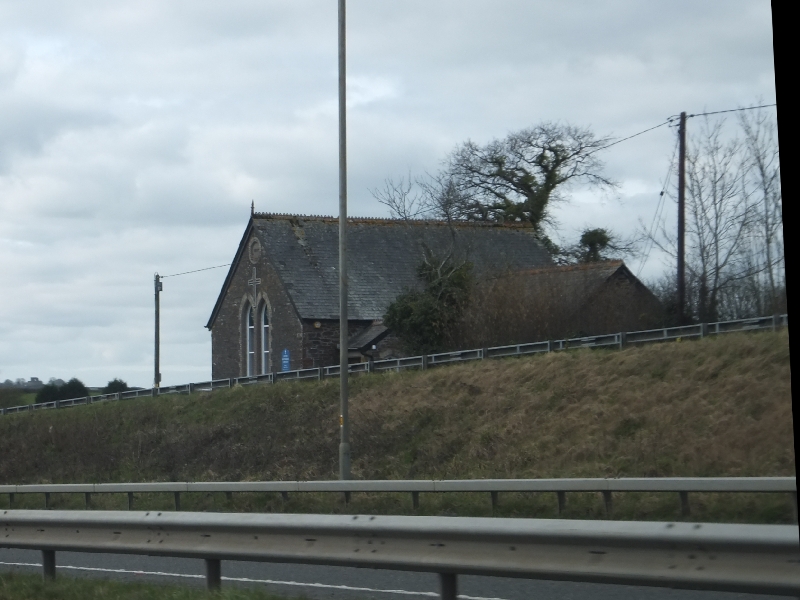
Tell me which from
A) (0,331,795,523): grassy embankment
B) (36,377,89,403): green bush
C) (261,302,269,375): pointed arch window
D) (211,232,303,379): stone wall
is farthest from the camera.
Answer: (36,377,89,403): green bush

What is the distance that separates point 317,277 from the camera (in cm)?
4347

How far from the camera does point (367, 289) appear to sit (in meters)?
43.5

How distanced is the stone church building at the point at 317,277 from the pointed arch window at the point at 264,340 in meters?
0.05

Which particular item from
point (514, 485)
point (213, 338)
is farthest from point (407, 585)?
point (213, 338)

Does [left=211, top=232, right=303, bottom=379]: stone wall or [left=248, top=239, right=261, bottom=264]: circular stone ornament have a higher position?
[left=248, top=239, right=261, bottom=264]: circular stone ornament

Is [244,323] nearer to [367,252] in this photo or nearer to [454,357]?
[367,252]

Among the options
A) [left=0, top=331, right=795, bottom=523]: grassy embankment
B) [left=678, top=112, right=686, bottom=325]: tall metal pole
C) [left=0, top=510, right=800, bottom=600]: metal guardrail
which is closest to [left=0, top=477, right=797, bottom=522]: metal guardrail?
[left=0, top=331, right=795, bottom=523]: grassy embankment

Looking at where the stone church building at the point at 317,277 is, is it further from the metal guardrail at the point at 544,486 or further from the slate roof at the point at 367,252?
the metal guardrail at the point at 544,486

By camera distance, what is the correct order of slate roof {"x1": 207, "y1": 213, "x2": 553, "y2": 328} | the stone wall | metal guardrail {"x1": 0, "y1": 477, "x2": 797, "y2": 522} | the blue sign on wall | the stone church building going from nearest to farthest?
metal guardrail {"x1": 0, "y1": 477, "x2": 797, "y2": 522} < the stone church building < slate roof {"x1": 207, "y1": 213, "x2": 553, "y2": 328} < the stone wall < the blue sign on wall

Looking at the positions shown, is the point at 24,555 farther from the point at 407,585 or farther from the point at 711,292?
the point at 711,292

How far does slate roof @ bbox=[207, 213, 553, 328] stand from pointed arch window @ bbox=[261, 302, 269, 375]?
302cm

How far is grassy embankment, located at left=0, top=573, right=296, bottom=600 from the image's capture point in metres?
6.81

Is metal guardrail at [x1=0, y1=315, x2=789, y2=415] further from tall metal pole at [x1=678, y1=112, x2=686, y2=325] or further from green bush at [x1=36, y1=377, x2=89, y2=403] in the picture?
green bush at [x1=36, y1=377, x2=89, y2=403]

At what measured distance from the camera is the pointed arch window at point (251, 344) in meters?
46.1
